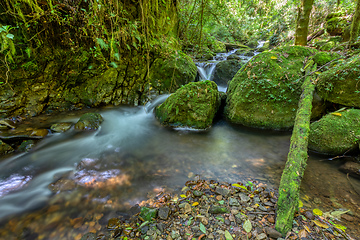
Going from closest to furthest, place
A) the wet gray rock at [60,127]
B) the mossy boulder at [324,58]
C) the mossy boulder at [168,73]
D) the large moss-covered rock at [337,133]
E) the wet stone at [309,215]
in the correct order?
1. the wet stone at [309,215]
2. the large moss-covered rock at [337,133]
3. the mossy boulder at [324,58]
4. the wet gray rock at [60,127]
5. the mossy boulder at [168,73]

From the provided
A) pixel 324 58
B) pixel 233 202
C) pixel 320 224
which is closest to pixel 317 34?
pixel 324 58

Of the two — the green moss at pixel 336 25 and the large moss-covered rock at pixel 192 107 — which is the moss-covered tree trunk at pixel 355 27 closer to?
the green moss at pixel 336 25

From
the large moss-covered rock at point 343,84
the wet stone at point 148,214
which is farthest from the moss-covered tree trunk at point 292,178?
the large moss-covered rock at point 343,84

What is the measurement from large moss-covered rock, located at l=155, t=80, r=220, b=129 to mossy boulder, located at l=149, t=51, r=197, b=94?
2.12 m

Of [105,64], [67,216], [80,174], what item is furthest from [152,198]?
[105,64]

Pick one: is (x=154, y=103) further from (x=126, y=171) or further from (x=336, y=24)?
(x=336, y=24)

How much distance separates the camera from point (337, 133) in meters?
3.43

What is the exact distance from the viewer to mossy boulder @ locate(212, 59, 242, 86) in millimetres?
8258

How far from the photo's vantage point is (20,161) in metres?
3.47

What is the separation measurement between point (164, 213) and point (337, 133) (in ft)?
13.3

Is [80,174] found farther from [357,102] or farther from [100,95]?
[357,102]

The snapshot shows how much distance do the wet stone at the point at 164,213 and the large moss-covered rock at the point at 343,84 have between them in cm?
488

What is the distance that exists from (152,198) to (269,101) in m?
4.43

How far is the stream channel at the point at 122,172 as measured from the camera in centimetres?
223
